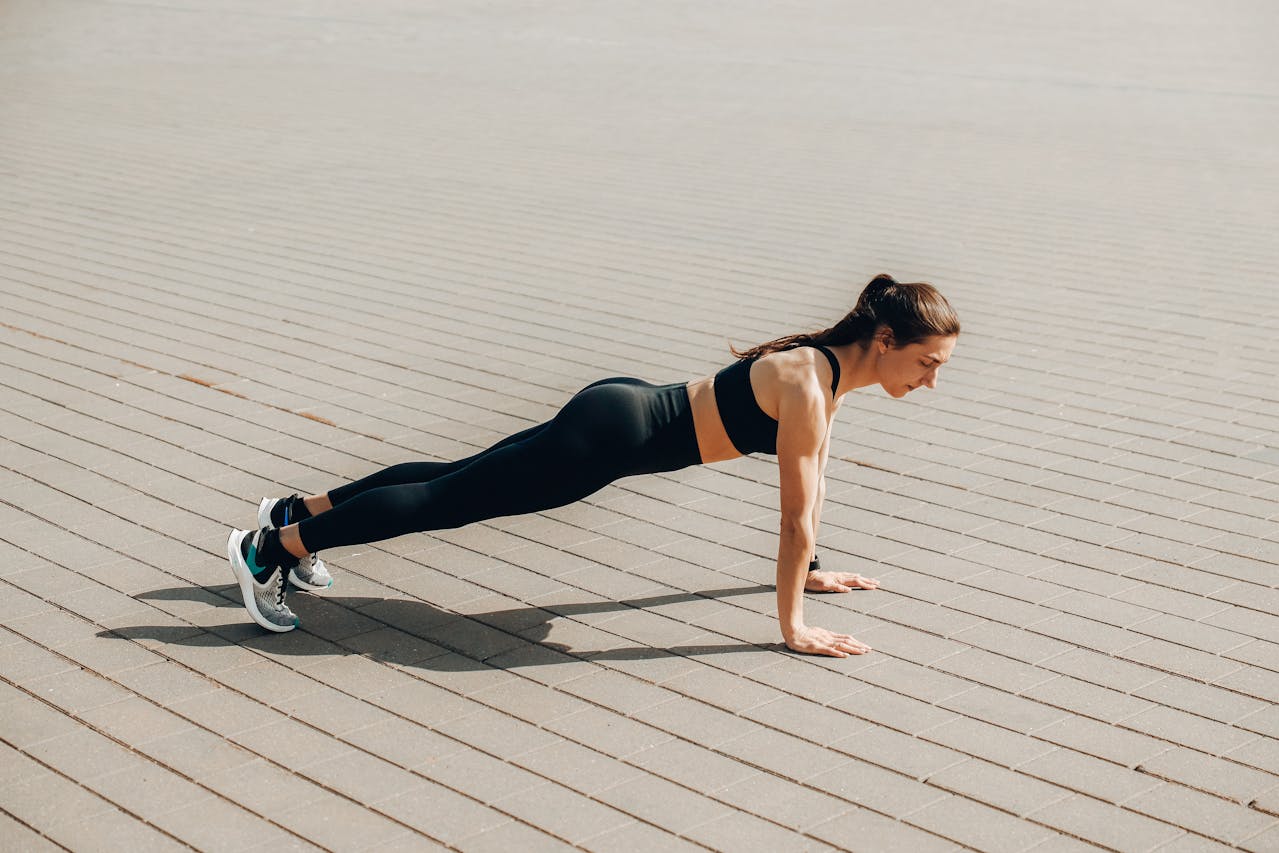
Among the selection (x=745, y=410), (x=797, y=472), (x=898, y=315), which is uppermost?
(x=898, y=315)

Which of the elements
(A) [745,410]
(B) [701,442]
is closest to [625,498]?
(B) [701,442]

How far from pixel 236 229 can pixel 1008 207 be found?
604cm

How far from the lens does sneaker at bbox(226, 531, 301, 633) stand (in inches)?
180

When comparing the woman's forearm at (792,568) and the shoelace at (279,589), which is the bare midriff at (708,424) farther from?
the shoelace at (279,589)

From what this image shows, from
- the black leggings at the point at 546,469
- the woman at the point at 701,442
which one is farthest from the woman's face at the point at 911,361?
the black leggings at the point at 546,469

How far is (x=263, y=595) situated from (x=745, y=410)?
5.44 feet

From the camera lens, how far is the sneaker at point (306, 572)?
4.86 meters

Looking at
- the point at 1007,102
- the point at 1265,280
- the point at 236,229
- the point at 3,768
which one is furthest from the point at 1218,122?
the point at 3,768

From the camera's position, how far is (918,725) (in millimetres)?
4164

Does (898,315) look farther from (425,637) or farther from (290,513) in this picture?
(290,513)

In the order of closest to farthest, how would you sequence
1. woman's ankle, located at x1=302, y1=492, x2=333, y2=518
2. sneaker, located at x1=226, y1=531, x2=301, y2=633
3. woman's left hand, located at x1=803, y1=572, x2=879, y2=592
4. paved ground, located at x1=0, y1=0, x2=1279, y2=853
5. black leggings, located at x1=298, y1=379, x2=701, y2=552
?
paved ground, located at x1=0, y1=0, x2=1279, y2=853 < black leggings, located at x1=298, y1=379, x2=701, y2=552 < sneaker, located at x1=226, y1=531, x2=301, y2=633 < woman's ankle, located at x1=302, y1=492, x2=333, y2=518 < woman's left hand, located at x1=803, y1=572, x2=879, y2=592

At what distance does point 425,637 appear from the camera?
15.2 ft

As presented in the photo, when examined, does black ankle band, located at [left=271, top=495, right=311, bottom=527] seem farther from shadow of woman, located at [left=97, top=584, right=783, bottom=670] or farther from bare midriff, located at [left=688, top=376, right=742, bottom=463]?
bare midriff, located at [left=688, top=376, right=742, bottom=463]

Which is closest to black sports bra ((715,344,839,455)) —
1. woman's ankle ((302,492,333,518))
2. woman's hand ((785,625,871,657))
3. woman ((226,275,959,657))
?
woman ((226,275,959,657))
